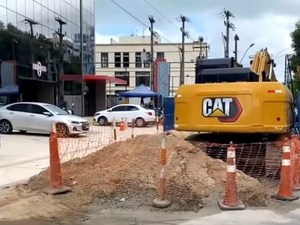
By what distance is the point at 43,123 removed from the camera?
21.2 meters

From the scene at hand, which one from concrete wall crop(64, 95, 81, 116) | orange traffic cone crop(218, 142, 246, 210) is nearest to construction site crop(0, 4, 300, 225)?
orange traffic cone crop(218, 142, 246, 210)

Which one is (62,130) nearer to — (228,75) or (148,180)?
(228,75)

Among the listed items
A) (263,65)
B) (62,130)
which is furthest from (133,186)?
(62,130)

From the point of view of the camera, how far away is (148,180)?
8336 millimetres

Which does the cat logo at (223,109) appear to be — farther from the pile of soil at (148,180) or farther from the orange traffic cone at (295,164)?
the orange traffic cone at (295,164)

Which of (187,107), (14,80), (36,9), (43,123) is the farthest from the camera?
(36,9)

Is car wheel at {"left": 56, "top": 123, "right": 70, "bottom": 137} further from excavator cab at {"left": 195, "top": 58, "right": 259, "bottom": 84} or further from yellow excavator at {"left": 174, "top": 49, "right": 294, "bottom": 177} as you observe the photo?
yellow excavator at {"left": 174, "top": 49, "right": 294, "bottom": 177}

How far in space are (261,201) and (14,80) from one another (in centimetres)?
2874

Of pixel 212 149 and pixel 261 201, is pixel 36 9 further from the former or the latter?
pixel 261 201

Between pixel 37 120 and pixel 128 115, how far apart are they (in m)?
10.4

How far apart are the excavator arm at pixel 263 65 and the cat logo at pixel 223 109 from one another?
3.03m

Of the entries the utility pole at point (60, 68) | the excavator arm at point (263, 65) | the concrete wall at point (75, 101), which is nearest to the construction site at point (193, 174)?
the excavator arm at point (263, 65)

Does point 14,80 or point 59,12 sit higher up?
point 59,12

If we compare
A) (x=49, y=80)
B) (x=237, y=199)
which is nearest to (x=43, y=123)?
(x=237, y=199)
